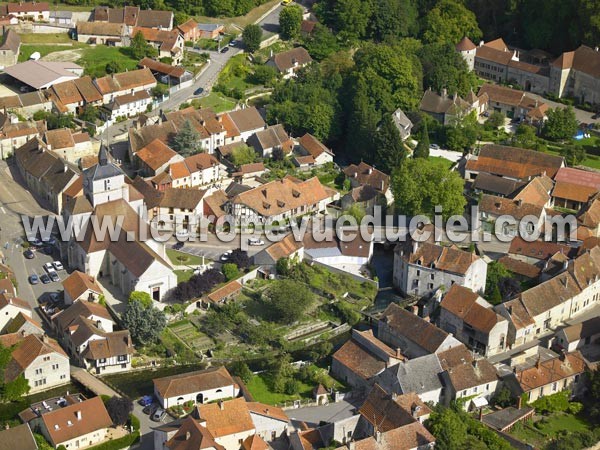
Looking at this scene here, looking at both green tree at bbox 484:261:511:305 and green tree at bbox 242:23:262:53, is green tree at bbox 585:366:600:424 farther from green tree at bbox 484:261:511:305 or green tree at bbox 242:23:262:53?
green tree at bbox 242:23:262:53

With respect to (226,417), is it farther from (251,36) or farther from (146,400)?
(251,36)

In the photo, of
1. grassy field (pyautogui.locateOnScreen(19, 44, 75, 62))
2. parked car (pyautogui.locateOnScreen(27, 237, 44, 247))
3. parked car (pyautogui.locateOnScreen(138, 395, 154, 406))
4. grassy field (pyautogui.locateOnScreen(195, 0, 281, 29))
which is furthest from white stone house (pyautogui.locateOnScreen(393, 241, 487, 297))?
grassy field (pyautogui.locateOnScreen(195, 0, 281, 29))

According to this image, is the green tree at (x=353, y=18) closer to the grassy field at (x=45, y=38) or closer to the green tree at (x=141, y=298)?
the grassy field at (x=45, y=38)

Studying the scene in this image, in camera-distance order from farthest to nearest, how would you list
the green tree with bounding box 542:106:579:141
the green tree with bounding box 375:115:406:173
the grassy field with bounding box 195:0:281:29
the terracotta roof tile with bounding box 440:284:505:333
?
1. the grassy field with bounding box 195:0:281:29
2. the green tree with bounding box 542:106:579:141
3. the green tree with bounding box 375:115:406:173
4. the terracotta roof tile with bounding box 440:284:505:333

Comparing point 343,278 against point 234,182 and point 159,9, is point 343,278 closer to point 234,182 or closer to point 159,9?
point 234,182

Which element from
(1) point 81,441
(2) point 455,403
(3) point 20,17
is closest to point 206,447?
(1) point 81,441

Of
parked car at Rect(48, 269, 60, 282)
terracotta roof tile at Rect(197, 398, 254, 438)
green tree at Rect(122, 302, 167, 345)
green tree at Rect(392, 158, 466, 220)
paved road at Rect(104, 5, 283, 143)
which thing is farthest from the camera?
paved road at Rect(104, 5, 283, 143)
